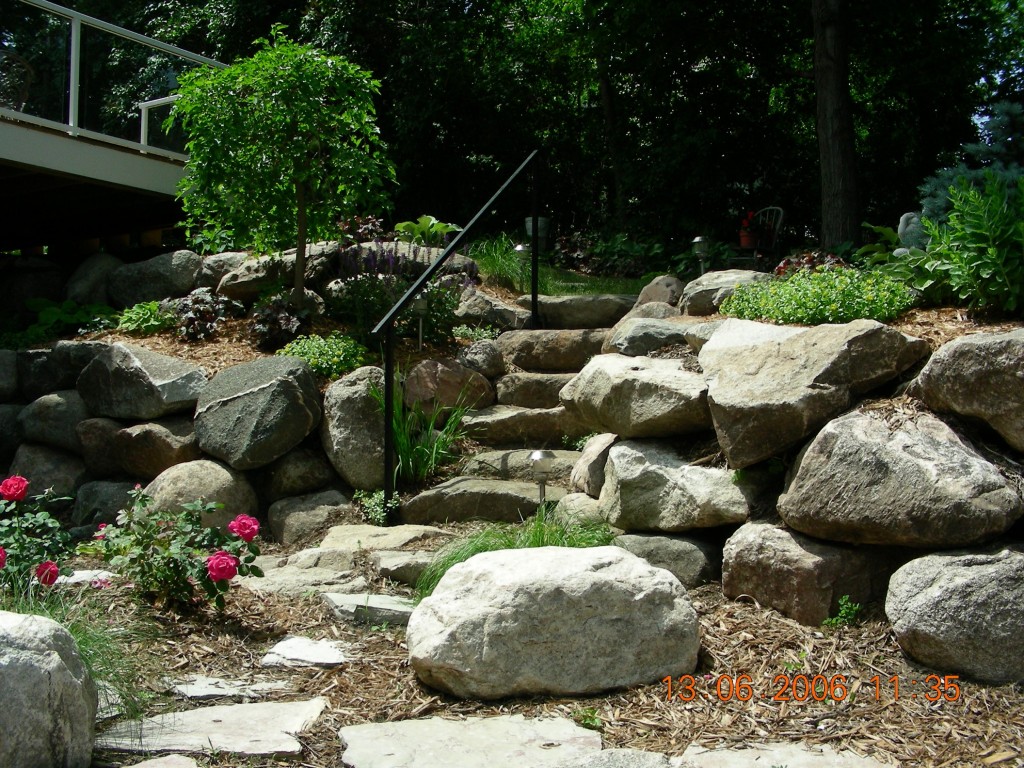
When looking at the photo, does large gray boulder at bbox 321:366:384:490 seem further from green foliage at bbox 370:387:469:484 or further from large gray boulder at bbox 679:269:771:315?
large gray boulder at bbox 679:269:771:315

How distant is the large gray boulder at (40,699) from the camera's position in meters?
2.47

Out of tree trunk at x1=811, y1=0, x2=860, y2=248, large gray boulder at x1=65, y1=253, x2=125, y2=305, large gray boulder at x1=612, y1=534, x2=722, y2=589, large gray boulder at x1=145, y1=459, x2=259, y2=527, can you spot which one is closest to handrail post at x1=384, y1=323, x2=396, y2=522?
large gray boulder at x1=145, y1=459, x2=259, y2=527

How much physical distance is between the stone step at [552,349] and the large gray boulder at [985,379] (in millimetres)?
2987

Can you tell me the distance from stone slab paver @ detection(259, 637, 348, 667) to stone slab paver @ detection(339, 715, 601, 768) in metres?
0.57

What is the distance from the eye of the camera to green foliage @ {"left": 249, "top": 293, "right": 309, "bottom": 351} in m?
7.04

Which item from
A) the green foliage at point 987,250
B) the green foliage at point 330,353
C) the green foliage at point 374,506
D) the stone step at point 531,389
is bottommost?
the green foliage at point 374,506

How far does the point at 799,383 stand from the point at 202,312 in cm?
500

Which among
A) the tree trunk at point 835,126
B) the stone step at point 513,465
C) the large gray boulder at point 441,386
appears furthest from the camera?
the tree trunk at point 835,126

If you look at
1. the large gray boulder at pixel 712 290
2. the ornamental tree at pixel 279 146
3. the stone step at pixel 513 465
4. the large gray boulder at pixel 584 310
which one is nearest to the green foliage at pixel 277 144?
the ornamental tree at pixel 279 146

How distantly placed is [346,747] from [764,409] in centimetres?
209

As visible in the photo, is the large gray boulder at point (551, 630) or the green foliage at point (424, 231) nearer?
the large gray boulder at point (551, 630)

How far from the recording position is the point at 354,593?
436 centimetres

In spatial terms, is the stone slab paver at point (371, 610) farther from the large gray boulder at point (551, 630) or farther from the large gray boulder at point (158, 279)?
the large gray boulder at point (158, 279)

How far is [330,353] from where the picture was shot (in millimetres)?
6586
